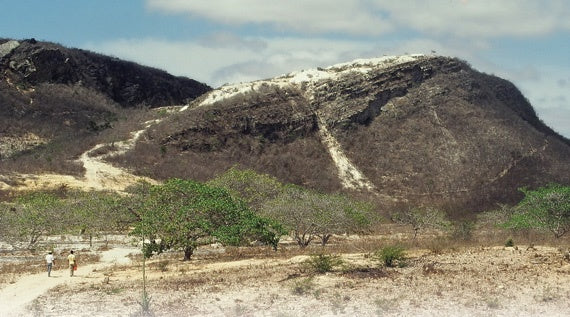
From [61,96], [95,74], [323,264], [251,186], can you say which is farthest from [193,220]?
[95,74]

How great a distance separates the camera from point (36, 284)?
21078 mm

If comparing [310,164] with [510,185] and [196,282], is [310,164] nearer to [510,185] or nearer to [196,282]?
[510,185]

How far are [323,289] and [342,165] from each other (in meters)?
59.2

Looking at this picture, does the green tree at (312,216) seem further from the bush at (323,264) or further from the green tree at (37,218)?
the bush at (323,264)

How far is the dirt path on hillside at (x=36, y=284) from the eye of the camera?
Answer: 665 inches

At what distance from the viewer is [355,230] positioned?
3594 cm

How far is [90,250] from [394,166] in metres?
45.7

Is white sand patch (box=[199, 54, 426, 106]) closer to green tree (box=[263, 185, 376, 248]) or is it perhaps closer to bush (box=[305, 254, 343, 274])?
green tree (box=[263, 185, 376, 248])

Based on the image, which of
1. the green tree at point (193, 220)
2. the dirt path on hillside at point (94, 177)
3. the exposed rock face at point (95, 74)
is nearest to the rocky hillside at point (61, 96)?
the exposed rock face at point (95, 74)

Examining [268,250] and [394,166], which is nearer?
[268,250]

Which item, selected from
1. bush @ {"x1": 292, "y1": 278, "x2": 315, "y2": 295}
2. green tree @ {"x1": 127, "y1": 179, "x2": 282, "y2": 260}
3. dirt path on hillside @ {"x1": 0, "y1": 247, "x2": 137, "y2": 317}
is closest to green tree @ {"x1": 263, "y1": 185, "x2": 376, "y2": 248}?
green tree @ {"x1": 127, "y1": 179, "x2": 282, "y2": 260}

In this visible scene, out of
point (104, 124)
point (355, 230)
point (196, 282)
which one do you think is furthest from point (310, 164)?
point (196, 282)

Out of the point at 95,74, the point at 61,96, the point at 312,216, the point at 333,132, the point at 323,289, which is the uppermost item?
the point at 95,74

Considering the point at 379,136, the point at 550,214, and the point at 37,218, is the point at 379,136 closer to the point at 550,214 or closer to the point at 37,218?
the point at 550,214
